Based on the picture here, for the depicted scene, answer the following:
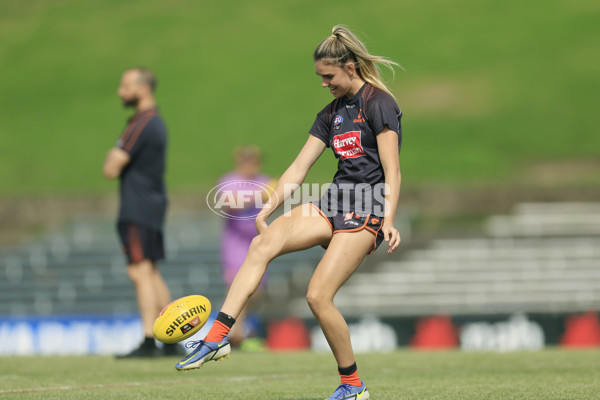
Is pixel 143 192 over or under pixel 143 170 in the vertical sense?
under

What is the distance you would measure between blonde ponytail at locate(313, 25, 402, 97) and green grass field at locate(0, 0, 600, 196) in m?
15.8

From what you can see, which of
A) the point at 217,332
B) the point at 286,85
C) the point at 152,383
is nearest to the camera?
the point at 217,332

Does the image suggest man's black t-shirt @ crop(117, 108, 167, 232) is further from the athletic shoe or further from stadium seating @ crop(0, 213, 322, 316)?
stadium seating @ crop(0, 213, 322, 316)

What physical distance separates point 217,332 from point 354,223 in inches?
33.6

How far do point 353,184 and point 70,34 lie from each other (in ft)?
80.5

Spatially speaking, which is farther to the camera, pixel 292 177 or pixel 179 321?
pixel 292 177

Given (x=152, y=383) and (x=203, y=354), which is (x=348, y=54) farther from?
(x=152, y=383)

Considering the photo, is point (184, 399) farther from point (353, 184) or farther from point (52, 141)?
point (52, 141)

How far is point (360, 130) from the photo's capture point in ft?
15.8

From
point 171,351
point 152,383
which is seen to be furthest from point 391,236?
point 171,351

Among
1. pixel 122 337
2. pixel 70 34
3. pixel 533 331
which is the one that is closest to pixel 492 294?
pixel 533 331

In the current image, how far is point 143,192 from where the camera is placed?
306 inches

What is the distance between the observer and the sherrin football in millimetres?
4723

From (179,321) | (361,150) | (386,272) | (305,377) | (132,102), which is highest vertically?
(132,102)
